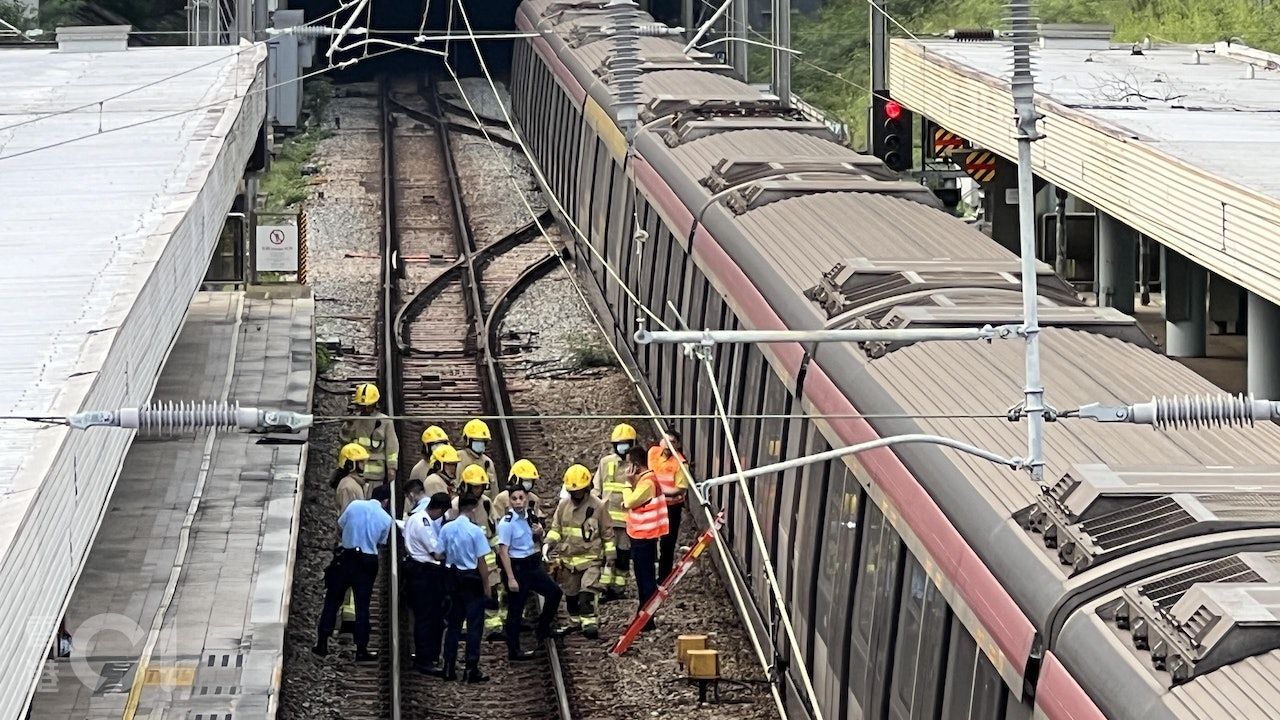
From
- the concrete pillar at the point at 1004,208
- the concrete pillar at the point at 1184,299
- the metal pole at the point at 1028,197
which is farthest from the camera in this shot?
the concrete pillar at the point at 1004,208

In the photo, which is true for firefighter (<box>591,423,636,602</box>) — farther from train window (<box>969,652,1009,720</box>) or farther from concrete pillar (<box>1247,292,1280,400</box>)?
train window (<box>969,652,1009,720</box>)

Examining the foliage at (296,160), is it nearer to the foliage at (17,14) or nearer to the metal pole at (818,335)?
the foliage at (17,14)

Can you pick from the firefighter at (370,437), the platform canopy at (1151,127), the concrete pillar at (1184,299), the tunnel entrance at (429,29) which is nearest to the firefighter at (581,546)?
the firefighter at (370,437)

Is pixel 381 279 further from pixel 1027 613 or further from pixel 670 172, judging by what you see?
pixel 1027 613

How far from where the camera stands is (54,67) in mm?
26781

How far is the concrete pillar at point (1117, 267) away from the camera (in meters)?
22.4

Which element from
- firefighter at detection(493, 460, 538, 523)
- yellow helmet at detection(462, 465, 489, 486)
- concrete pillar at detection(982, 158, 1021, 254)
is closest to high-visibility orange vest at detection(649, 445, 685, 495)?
firefighter at detection(493, 460, 538, 523)

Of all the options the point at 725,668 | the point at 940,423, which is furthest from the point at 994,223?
the point at 940,423

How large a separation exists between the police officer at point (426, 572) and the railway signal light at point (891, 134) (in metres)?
12.9

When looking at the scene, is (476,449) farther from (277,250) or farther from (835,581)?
(277,250)

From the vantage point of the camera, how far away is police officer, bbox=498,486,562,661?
14.6 meters

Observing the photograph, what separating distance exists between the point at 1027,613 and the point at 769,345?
569 cm

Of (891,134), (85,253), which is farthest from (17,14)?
(85,253)

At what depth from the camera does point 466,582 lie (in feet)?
48.0
